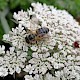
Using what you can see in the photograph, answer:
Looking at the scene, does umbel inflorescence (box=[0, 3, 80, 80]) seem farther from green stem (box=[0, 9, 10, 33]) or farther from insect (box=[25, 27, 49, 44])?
green stem (box=[0, 9, 10, 33])

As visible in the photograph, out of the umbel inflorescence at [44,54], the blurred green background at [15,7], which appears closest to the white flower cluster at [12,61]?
the umbel inflorescence at [44,54]

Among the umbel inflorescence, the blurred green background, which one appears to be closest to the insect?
the umbel inflorescence

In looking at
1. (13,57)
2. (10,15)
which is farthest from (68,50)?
(10,15)

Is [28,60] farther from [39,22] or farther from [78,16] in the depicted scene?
[78,16]

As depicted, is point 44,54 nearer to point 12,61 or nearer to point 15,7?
point 12,61

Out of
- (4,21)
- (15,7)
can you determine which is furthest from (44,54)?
(15,7)

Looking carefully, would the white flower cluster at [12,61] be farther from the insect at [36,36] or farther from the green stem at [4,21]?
the green stem at [4,21]
